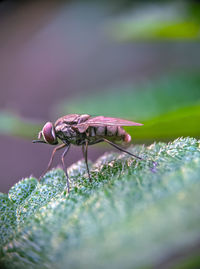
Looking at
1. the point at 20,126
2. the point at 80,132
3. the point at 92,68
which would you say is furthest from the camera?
the point at 92,68

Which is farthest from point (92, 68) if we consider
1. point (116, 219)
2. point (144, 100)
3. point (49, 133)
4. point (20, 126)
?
point (116, 219)

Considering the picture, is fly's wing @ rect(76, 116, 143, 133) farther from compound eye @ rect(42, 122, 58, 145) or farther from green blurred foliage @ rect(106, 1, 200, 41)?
green blurred foliage @ rect(106, 1, 200, 41)

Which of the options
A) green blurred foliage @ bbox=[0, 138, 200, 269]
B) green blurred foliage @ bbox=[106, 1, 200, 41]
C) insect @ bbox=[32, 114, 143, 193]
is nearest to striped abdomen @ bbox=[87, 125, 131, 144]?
insect @ bbox=[32, 114, 143, 193]

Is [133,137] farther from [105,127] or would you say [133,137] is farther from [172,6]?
[172,6]

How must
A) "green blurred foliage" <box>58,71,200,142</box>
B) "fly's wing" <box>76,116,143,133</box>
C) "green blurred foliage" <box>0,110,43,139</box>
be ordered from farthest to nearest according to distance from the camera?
"green blurred foliage" <box>58,71,200,142</box>, "green blurred foliage" <box>0,110,43,139</box>, "fly's wing" <box>76,116,143,133</box>

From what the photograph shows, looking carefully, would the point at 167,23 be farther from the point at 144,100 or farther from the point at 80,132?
the point at 80,132

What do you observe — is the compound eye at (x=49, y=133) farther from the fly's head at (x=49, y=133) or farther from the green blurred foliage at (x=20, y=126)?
the green blurred foliage at (x=20, y=126)

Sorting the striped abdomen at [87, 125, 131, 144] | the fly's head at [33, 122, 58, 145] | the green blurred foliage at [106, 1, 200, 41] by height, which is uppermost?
the green blurred foliage at [106, 1, 200, 41]
